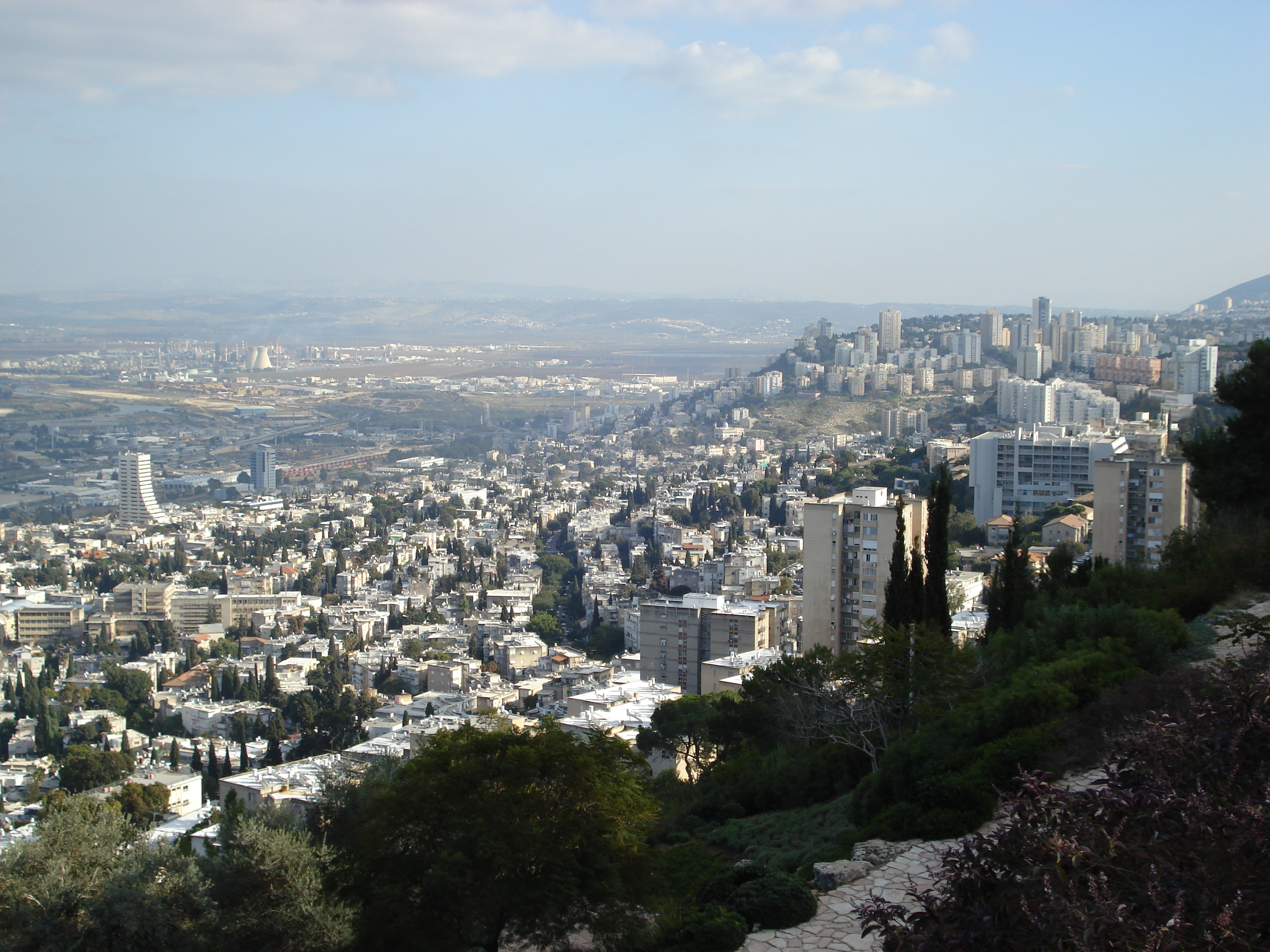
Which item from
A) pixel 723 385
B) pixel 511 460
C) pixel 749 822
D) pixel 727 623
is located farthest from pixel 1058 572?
pixel 723 385

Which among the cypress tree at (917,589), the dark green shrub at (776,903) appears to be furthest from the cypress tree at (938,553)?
the dark green shrub at (776,903)

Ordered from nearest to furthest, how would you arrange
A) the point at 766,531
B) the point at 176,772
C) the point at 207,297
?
the point at 176,772
the point at 766,531
the point at 207,297

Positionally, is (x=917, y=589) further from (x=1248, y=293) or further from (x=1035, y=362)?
(x=1248, y=293)

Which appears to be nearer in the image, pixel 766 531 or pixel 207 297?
pixel 766 531

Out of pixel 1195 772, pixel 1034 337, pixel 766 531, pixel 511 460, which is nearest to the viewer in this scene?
pixel 1195 772

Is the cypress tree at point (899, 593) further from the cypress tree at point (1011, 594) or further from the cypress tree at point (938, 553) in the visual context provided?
the cypress tree at point (1011, 594)

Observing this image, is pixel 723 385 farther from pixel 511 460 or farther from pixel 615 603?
pixel 615 603

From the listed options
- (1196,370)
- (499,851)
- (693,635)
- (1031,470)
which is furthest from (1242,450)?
(1196,370)
